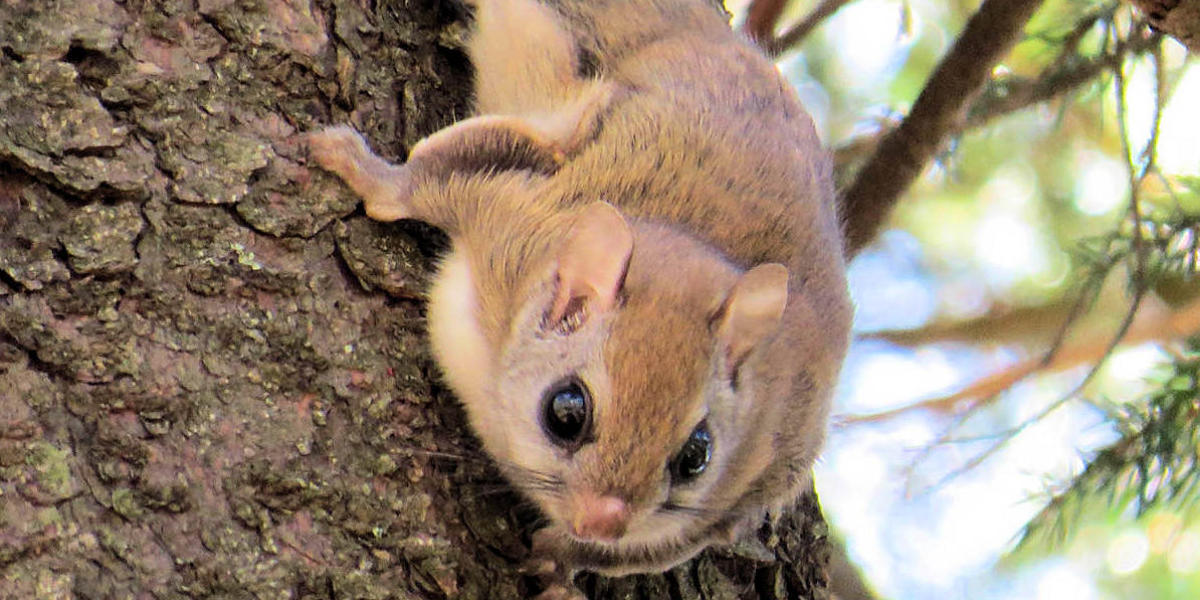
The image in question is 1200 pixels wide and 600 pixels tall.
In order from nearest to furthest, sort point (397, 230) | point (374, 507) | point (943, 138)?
1. point (374, 507)
2. point (397, 230)
3. point (943, 138)

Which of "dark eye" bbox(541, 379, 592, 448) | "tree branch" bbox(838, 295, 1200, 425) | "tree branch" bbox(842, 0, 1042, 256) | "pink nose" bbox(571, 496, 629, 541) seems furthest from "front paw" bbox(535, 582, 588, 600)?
"tree branch" bbox(838, 295, 1200, 425)

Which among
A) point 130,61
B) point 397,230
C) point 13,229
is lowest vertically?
point 397,230

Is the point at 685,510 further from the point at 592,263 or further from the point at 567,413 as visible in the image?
the point at 592,263

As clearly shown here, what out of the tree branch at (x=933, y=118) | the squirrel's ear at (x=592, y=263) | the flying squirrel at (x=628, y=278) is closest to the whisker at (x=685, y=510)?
the flying squirrel at (x=628, y=278)

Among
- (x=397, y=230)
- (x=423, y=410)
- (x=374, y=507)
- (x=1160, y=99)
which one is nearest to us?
(x=374, y=507)

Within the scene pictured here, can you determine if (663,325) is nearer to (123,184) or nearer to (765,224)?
(765,224)

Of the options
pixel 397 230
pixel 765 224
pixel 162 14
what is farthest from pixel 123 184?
pixel 765 224
